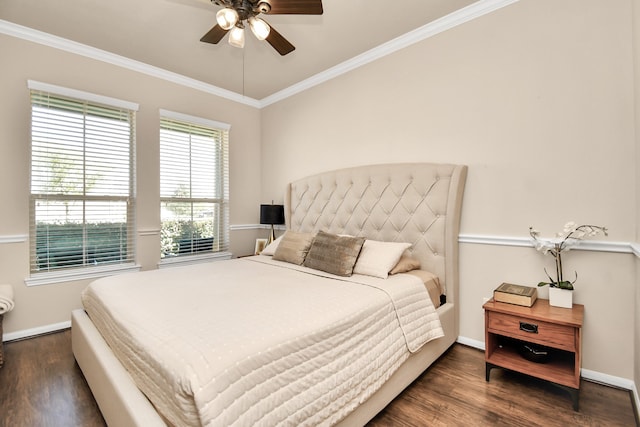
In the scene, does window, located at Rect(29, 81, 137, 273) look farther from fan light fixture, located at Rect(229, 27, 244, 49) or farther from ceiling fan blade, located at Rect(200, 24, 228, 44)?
fan light fixture, located at Rect(229, 27, 244, 49)

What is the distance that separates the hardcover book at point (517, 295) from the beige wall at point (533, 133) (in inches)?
7.3

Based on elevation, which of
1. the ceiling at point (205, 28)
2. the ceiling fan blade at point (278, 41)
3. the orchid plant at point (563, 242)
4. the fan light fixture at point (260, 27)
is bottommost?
the orchid plant at point (563, 242)

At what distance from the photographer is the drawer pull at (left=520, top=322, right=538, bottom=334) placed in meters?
1.85

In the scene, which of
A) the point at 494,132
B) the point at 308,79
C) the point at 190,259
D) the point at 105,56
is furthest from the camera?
the point at 190,259

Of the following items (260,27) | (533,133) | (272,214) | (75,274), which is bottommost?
(75,274)

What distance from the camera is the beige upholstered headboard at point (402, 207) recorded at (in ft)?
8.27

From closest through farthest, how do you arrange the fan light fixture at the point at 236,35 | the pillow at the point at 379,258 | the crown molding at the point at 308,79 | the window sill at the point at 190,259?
the fan light fixture at the point at 236,35 < the pillow at the point at 379,258 < the crown molding at the point at 308,79 < the window sill at the point at 190,259

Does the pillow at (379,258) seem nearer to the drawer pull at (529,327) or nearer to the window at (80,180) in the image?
the drawer pull at (529,327)

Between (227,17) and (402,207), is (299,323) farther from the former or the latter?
(227,17)

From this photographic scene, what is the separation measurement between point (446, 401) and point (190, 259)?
3270 mm

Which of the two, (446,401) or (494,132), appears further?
(494,132)

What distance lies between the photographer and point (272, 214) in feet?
13.4

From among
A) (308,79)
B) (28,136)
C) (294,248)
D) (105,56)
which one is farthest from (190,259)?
(308,79)

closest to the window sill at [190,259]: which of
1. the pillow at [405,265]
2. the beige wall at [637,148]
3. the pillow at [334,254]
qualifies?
the pillow at [334,254]
